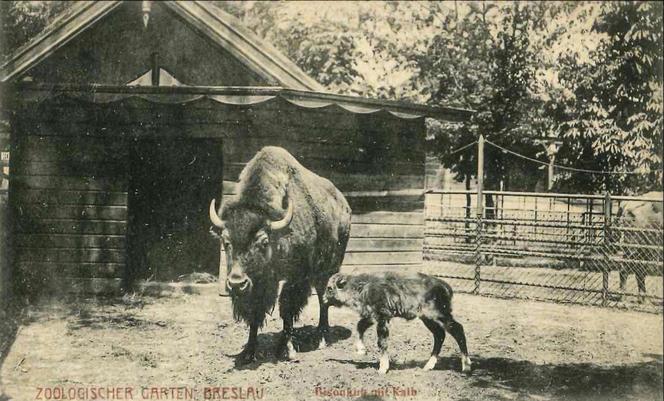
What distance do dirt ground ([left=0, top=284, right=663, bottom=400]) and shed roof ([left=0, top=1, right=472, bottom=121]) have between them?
2.82 metres

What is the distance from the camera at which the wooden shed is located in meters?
7.82

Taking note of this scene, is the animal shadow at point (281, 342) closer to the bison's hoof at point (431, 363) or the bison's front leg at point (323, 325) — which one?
the bison's front leg at point (323, 325)

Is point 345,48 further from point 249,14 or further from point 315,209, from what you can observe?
point 315,209

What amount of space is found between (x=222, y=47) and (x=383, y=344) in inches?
227

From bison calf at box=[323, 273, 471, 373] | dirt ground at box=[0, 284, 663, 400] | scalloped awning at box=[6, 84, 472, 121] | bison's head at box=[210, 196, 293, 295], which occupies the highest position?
scalloped awning at box=[6, 84, 472, 121]

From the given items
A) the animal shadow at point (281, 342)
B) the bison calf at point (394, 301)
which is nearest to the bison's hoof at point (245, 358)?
the animal shadow at point (281, 342)

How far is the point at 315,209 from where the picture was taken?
6.27 metres

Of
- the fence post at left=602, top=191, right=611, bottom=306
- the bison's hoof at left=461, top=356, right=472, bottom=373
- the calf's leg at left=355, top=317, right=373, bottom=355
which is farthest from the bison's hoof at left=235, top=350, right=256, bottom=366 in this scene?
the fence post at left=602, top=191, right=611, bottom=306

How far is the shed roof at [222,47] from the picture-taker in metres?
7.87

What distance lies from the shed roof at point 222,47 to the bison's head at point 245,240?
2606 mm

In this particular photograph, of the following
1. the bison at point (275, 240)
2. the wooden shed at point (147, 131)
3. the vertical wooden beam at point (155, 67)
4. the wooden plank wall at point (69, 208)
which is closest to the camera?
the bison at point (275, 240)

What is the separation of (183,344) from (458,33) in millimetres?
8456

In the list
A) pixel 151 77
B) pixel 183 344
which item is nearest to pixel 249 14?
pixel 151 77

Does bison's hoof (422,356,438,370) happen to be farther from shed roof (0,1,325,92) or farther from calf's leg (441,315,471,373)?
shed roof (0,1,325,92)
